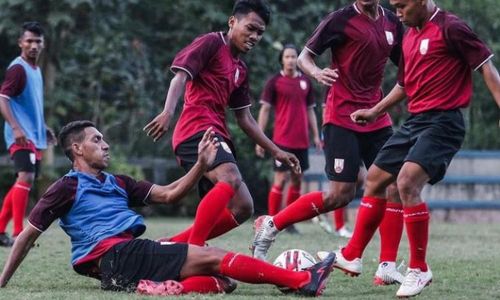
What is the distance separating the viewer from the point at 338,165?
24.2ft

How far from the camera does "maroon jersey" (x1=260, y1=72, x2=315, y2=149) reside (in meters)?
12.2

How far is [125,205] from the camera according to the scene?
6.43 m

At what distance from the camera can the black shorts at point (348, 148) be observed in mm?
7363

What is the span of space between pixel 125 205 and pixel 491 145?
11.7 meters

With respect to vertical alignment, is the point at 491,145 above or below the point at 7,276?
below

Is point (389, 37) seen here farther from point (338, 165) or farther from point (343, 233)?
point (343, 233)

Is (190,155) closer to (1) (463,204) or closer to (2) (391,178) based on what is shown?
(2) (391,178)

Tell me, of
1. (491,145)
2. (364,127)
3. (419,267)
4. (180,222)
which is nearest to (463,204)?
(491,145)

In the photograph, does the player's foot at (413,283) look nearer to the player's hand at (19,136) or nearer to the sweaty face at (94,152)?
the sweaty face at (94,152)

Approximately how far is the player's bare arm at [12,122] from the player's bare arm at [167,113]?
11.9ft

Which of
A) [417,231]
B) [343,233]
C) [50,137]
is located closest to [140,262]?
[417,231]

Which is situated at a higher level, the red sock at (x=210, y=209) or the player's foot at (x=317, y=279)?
the red sock at (x=210, y=209)

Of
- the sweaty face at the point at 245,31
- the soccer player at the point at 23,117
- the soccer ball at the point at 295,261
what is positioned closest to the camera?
the soccer ball at the point at 295,261

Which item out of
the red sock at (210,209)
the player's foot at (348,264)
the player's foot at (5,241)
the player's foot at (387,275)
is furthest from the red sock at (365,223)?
the player's foot at (5,241)
